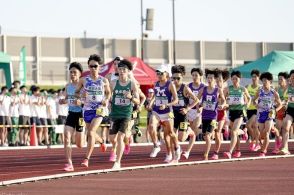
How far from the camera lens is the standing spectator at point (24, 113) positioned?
3800 centimetres

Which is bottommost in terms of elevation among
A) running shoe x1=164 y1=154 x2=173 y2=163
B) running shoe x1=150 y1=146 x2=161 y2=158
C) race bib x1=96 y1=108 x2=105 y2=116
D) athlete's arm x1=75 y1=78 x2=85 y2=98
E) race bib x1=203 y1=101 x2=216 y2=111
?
running shoe x1=150 y1=146 x2=161 y2=158

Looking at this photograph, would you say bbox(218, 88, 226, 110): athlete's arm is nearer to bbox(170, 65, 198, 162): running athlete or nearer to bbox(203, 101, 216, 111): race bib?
bbox(203, 101, 216, 111): race bib

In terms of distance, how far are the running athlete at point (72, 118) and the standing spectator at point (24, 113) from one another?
561 inches

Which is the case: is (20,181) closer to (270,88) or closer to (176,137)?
(176,137)

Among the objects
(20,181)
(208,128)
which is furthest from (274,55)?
(20,181)

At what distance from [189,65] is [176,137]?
58297 millimetres

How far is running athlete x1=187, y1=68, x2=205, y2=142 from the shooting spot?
91.9ft

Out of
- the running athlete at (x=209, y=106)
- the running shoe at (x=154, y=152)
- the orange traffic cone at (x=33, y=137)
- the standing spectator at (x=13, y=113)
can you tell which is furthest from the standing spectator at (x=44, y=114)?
the running athlete at (x=209, y=106)

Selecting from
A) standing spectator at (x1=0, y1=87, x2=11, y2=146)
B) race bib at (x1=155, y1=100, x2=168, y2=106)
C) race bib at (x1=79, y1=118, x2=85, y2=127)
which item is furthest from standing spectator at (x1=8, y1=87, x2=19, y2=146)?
race bib at (x1=79, y1=118, x2=85, y2=127)

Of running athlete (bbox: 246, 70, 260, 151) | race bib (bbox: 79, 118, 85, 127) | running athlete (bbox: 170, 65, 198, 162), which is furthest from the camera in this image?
→ running athlete (bbox: 246, 70, 260, 151)

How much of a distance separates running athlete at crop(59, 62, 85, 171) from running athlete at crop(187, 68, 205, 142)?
15.6 feet

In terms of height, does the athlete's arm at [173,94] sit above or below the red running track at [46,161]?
above

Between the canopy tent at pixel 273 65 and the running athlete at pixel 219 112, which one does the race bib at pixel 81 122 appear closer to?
the running athlete at pixel 219 112

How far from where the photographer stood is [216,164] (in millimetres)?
25453
